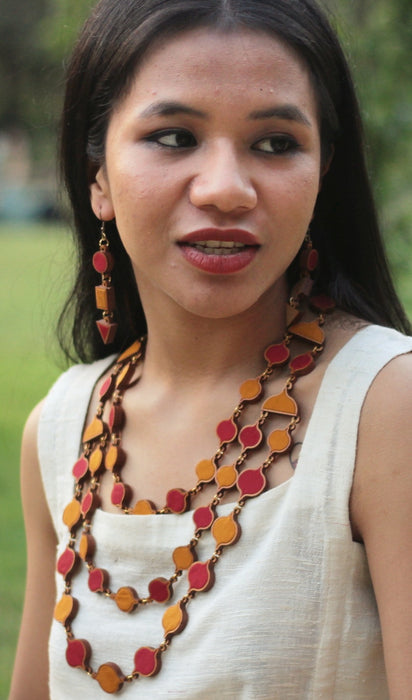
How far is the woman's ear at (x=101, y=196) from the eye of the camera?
2303 millimetres

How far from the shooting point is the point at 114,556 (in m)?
2.23

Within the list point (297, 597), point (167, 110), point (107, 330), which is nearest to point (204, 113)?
point (167, 110)

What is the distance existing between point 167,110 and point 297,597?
3.13 ft

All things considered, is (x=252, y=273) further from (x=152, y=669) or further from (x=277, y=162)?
(x=152, y=669)

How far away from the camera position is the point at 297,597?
1.89 m

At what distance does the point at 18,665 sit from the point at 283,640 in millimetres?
1007

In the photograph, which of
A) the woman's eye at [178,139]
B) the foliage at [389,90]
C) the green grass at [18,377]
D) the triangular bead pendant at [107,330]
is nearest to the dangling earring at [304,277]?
the woman's eye at [178,139]

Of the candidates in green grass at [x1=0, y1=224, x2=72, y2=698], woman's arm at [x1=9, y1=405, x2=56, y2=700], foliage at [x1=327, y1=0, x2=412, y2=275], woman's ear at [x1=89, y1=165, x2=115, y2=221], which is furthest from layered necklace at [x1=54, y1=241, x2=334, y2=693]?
foliage at [x1=327, y1=0, x2=412, y2=275]

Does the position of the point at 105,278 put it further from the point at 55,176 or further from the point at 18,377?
the point at 18,377

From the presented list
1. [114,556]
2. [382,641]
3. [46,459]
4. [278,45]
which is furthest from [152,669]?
[278,45]

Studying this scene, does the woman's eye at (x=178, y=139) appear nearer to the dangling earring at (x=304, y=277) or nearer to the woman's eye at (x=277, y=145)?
the woman's eye at (x=277, y=145)

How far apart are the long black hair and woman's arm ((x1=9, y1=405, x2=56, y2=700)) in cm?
42

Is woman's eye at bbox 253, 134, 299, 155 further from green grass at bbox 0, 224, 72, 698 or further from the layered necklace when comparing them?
green grass at bbox 0, 224, 72, 698

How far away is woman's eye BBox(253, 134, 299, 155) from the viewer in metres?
2.00
